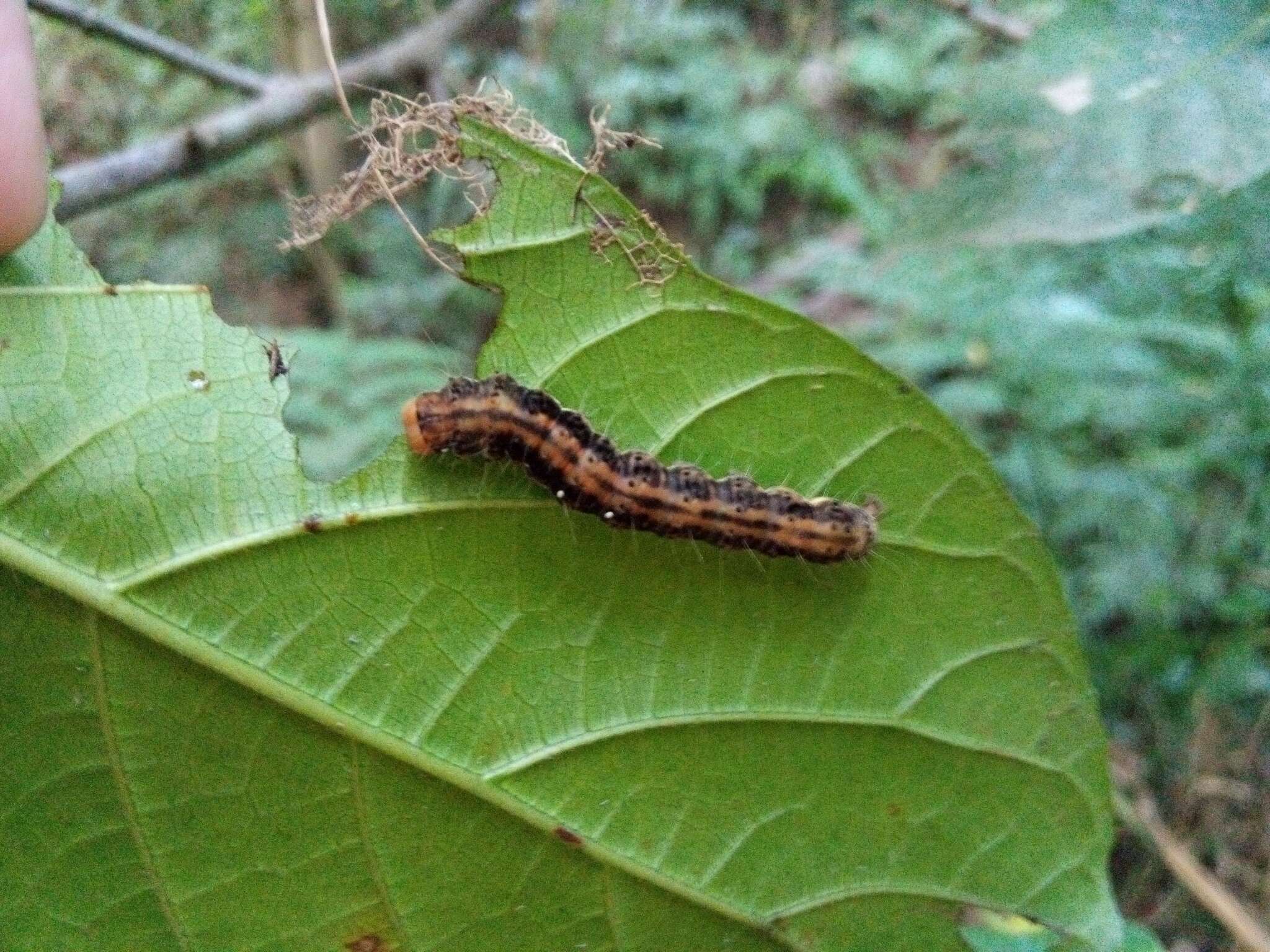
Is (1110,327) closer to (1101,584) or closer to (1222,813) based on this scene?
(1101,584)

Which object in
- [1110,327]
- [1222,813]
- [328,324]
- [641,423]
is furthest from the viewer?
[328,324]

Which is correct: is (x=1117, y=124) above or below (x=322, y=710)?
above

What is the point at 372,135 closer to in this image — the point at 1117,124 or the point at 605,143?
the point at 605,143

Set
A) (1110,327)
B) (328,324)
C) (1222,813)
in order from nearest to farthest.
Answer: (1222,813) < (1110,327) < (328,324)

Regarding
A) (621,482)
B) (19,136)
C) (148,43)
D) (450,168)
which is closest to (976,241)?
(621,482)

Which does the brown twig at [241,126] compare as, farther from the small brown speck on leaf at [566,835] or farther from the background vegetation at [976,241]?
the small brown speck on leaf at [566,835]

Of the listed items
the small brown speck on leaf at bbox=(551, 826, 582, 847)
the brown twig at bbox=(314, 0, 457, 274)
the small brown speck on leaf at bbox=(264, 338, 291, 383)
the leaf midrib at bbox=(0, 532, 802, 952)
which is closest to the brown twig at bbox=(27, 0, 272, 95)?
the brown twig at bbox=(314, 0, 457, 274)

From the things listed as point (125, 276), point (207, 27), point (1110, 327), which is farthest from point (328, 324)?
point (1110, 327)

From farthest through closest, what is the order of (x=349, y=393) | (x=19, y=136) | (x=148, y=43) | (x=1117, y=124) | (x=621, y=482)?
(x=349, y=393)
(x=148, y=43)
(x=1117, y=124)
(x=621, y=482)
(x=19, y=136)
